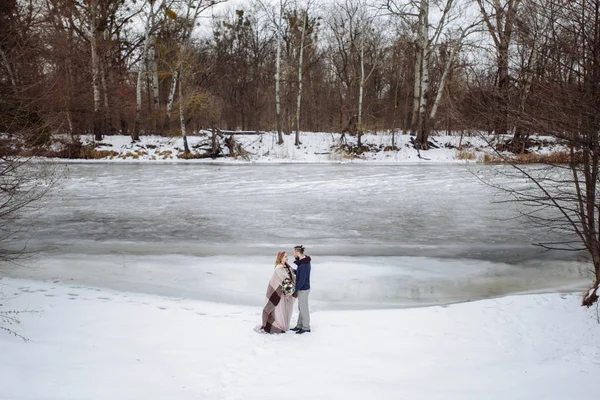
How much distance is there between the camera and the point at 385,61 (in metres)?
39.3

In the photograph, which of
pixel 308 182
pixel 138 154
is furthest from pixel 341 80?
pixel 308 182

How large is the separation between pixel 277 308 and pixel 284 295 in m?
0.20

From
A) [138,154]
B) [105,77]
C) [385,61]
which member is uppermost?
[385,61]

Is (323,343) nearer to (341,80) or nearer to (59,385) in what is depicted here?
(59,385)

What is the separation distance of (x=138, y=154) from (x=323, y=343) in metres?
28.4

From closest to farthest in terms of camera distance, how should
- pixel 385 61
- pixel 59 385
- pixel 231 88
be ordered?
1. pixel 59 385
2. pixel 385 61
3. pixel 231 88

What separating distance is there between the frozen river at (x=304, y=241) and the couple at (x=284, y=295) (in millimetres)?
1281

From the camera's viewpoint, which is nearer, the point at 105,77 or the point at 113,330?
the point at 113,330

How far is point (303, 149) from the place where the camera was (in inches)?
1346

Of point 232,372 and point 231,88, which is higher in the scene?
point 231,88

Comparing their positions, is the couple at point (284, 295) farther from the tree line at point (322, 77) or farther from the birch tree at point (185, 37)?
the birch tree at point (185, 37)

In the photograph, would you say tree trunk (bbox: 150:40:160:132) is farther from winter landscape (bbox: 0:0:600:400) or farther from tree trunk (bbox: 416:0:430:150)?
tree trunk (bbox: 416:0:430:150)

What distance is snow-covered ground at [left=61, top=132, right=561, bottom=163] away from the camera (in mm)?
32250

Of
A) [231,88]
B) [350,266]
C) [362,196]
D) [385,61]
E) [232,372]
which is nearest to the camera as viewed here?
[232,372]
